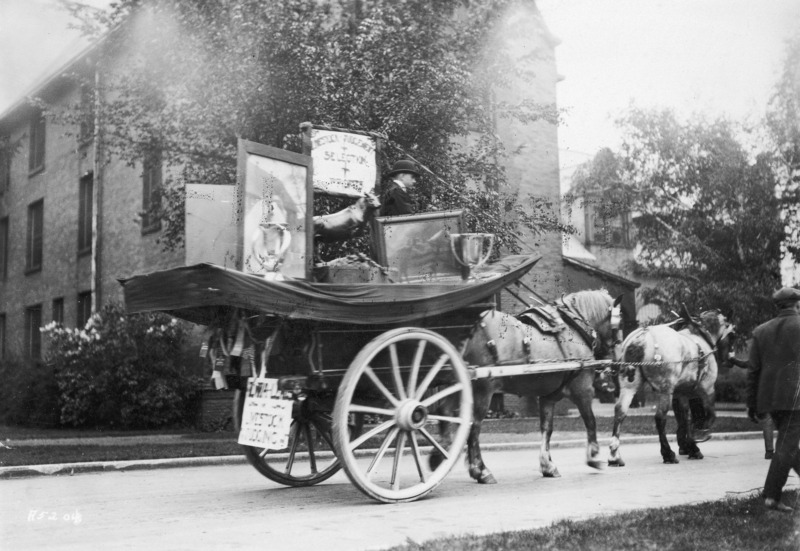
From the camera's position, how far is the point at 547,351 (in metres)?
9.09

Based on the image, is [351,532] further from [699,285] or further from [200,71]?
[699,285]

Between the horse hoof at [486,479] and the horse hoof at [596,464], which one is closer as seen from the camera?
the horse hoof at [486,479]

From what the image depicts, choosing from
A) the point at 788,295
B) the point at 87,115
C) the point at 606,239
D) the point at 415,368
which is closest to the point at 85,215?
the point at 87,115

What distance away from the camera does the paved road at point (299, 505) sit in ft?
18.7

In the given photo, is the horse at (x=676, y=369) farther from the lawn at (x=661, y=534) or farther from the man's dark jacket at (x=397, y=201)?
the lawn at (x=661, y=534)

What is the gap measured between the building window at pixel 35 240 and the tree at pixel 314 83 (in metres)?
11.3

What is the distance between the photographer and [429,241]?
26.8 feet

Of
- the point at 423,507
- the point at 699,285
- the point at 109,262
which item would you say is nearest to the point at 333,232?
the point at 423,507

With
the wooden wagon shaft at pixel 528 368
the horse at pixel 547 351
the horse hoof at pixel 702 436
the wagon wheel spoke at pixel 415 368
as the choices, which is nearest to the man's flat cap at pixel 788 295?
the wooden wagon shaft at pixel 528 368

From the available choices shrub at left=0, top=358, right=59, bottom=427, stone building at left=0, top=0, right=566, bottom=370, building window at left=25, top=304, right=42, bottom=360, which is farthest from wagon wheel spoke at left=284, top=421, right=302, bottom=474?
building window at left=25, top=304, right=42, bottom=360

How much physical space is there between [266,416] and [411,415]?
123 cm

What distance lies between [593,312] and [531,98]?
6.47 metres

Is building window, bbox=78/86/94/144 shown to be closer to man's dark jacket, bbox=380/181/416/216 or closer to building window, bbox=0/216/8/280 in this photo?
man's dark jacket, bbox=380/181/416/216

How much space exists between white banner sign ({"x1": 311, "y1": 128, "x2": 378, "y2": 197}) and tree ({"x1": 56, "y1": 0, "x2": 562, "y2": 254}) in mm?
4188
